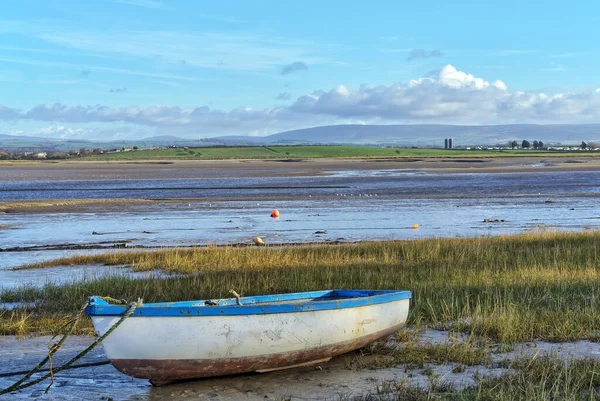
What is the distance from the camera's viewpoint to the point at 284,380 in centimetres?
1003

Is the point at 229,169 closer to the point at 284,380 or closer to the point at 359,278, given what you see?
the point at 359,278

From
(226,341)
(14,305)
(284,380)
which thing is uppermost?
(226,341)

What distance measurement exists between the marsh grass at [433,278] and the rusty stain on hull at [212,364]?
8.45ft

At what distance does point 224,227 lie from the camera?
30094 mm

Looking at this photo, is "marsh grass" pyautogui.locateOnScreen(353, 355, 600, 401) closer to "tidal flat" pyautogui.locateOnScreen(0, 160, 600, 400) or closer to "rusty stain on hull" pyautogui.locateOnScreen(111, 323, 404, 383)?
"tidal flat" pyautogui.locateOnScreen(0, 160, 600, 400)

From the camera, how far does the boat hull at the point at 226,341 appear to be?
30.3 feet

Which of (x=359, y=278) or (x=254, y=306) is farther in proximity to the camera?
(x=359, y=278)

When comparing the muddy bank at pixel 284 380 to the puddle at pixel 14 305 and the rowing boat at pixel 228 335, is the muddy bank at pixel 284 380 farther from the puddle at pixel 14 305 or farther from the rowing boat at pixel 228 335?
the puddle at pixel 14 305

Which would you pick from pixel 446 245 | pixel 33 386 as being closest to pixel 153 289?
pixel 33 386

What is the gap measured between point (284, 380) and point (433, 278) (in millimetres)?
7072

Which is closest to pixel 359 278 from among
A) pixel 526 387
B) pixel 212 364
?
pixel 212 364

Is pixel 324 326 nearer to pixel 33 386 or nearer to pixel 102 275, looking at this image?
pixel 33 386

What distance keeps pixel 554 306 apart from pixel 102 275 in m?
10.4

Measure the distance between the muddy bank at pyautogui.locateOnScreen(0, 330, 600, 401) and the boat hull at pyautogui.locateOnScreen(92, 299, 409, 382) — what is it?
208 mm
